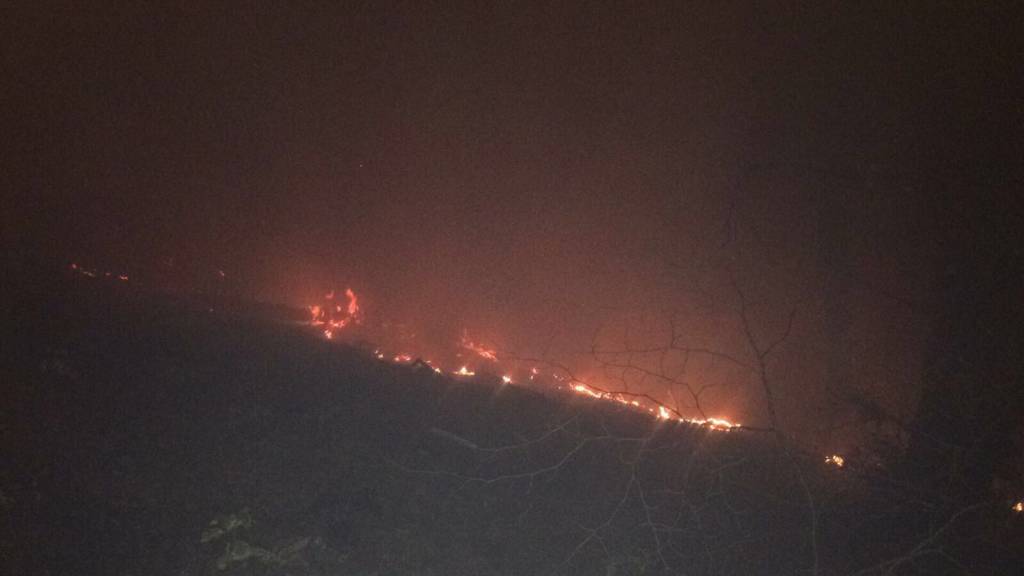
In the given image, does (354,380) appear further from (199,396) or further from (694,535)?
(694,535)

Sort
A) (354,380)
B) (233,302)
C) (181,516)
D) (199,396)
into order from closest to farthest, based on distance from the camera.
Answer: (181,516)
(199,396)
(354,380)
(233,302)

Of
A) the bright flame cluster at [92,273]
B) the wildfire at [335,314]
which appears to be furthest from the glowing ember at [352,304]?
the bright flame cluster at [92,273]

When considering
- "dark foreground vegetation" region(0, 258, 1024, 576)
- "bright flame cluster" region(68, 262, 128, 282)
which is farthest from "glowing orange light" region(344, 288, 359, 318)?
"dark foreground vegetation" region(0, 258, 1024, 576)

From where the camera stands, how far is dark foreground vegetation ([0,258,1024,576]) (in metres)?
4.65

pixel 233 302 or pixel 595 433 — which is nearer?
pixel 595 433

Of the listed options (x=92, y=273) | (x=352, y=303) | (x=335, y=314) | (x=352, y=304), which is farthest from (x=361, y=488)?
(x=352, y=303)

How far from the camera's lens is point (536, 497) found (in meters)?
6.36

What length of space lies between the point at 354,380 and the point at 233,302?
28.3ft

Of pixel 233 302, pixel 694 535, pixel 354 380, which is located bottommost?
pixel 694 535

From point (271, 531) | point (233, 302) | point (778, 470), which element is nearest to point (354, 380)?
point (271, 531)

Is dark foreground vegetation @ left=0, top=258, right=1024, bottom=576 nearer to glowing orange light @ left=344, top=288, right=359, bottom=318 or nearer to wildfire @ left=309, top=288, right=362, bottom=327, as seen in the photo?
wildfire @ left=309, top=288, right=362, bottom=327

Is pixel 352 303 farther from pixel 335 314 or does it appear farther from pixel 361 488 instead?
pixel 361 488

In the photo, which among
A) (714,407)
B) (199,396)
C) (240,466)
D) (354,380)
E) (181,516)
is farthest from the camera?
(714,407)

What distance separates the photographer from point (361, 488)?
5.79 m
